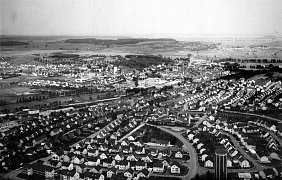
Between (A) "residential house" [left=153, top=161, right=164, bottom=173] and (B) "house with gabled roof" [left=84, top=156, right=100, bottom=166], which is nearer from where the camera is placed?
(A) "residential house" [left=153, top=161, right=164, bottom=173]

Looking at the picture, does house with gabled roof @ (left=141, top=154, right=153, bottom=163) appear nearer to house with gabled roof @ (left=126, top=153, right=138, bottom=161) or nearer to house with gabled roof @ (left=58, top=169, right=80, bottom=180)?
house with gabled roof @ (left=126, top=153, right=138, bottom=161)

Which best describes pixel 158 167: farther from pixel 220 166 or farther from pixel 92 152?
pixel 92 152

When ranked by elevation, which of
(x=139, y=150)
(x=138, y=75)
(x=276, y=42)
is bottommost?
(x=139, y=150)

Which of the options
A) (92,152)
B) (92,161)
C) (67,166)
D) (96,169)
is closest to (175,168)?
(96,169)

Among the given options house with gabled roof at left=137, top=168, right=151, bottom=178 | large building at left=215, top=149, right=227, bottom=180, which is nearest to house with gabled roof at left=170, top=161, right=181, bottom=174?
house with gabled roof at left=137, top=168, right=151, bottom=178

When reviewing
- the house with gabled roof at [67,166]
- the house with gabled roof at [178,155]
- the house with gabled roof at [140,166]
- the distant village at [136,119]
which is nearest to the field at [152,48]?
the distant village at [136,119]

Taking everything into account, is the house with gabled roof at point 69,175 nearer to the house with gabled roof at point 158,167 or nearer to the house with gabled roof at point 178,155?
the house with gabled roof at point 158,167

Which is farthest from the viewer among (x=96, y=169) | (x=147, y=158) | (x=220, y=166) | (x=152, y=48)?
(x=152, y=48)

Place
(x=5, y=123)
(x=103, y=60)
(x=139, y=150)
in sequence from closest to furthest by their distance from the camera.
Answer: (x=139, y=150), (x=5, y=123), (x=103, y=60)

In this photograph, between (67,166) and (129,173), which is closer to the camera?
(129,173)

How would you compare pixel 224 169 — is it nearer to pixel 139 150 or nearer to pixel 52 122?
pixel 139 150

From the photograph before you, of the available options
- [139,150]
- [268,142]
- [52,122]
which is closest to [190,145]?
[139,150]
